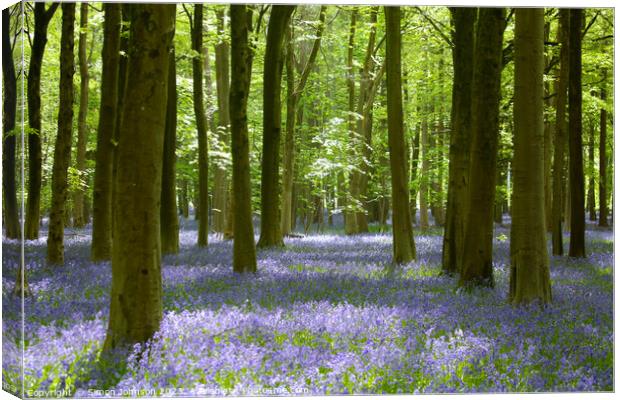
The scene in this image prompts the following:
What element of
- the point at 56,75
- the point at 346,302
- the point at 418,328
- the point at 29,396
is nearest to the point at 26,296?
the point at 29,396

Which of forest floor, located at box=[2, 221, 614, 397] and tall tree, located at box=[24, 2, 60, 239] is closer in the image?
forest floor, located at box=[2, 221, 614, 397]

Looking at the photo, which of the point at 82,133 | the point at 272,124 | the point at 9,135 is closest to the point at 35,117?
the point at 9,135

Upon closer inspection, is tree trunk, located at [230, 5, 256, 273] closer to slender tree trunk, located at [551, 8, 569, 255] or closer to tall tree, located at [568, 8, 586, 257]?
tall tree, located at [568, 8, 586, 257]

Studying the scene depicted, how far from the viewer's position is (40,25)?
886 cm

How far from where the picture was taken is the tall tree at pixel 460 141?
1104cm

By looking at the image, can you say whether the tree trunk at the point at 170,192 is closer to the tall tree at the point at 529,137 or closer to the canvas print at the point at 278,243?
the canvas print at the point at 278,243

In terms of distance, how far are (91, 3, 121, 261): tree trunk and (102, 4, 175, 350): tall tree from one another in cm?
570

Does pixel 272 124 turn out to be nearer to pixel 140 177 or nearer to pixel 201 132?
pixel 201 132

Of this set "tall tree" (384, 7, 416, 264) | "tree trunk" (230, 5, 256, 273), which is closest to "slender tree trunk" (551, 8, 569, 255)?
"tall tree" (384, 7, 416, 264)

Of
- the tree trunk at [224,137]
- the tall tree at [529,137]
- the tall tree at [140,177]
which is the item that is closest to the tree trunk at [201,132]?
the tree trunk at [224,137]

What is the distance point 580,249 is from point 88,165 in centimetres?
1080

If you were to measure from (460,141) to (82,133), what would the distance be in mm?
9932

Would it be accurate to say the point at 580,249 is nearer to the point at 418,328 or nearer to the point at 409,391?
the point at 418,328

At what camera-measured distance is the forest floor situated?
219 inches
